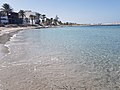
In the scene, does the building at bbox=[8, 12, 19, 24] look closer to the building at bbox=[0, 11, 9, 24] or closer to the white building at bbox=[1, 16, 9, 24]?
the white building at bbox=[1, 16, 9, 24]

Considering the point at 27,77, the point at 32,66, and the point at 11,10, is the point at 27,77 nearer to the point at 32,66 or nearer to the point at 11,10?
the point at 32,66

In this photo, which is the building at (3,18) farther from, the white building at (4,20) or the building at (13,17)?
the building at (13,17)

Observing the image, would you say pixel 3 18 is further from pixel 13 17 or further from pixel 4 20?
pixel 13 17

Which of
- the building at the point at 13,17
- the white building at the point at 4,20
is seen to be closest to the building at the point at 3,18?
the white building at the point at 4,20

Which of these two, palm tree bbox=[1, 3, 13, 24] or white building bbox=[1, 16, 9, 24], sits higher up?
palm tree bbox=[1, 3, 13, 24]

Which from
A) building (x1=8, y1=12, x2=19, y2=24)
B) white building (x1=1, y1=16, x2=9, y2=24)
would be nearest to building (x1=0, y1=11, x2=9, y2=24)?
white building (x1=1, y1=16, x2=9, y2=24)

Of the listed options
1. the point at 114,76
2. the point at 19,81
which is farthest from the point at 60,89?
the point at 114,76

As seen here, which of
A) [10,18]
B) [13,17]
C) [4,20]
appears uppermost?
[13,17]

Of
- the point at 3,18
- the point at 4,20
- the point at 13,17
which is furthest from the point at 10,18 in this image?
the point at 3,18

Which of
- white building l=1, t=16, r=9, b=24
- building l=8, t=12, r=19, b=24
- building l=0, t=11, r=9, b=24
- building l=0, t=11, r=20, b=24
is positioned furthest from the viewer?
building l=8, t=12, r=19, b=24

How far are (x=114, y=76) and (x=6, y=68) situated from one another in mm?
6783

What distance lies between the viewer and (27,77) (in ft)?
35.7

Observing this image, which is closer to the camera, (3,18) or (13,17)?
(3,18)

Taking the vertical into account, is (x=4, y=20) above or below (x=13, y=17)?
below
